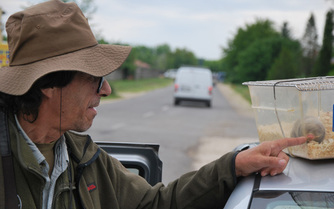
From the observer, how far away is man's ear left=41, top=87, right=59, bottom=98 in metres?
1.85

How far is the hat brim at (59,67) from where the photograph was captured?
1.74 metres

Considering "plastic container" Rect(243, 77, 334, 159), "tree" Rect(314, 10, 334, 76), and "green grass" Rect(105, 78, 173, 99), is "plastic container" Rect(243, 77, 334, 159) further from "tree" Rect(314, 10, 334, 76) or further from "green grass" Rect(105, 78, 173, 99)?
"tree" Rect(314, 10, 334, 76)

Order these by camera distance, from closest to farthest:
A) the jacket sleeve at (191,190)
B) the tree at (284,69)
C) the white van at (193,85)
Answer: the jacket sleeve at (191,190), the white van at (193,85), the tree at (284,69)

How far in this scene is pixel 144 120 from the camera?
51.2 feet

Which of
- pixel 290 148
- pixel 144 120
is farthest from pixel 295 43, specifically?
pixel 290 148

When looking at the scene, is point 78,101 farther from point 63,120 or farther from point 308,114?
point 308,114

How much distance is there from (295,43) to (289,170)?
48016 millimetres

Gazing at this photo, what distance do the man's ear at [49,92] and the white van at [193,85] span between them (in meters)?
20.2

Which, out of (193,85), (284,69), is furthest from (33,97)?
(284,69)

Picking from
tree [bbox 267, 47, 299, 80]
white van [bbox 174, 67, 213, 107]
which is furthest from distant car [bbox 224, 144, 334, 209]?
tree [bbox 267, 47, 299, 80]

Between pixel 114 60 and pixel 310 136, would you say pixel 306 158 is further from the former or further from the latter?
pixel 114 60

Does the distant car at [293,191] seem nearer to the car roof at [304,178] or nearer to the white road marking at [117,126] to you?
the car roof at [304,178]

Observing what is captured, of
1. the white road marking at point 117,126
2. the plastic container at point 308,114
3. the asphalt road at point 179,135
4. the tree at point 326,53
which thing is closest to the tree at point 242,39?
the tree at point 326,53

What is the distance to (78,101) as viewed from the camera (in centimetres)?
193
